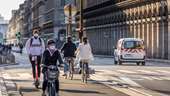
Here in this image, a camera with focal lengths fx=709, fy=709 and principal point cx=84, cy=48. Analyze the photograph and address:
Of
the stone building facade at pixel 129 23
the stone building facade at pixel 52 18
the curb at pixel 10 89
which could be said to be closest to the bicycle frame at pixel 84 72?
the curb at pixel 10 89

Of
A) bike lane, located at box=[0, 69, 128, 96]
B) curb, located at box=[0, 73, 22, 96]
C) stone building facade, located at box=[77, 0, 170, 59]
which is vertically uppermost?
stone building facade, located at box=[77, 0, 170, 59]

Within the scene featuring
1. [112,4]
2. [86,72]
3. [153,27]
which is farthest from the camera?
[112,4]

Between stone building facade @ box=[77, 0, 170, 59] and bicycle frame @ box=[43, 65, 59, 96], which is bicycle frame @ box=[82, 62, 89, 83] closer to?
bicycle frame @ box=[43, 65, 59, 96]

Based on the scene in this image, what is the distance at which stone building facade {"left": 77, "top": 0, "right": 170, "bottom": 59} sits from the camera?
6800 centimetres

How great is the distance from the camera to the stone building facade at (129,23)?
223ft

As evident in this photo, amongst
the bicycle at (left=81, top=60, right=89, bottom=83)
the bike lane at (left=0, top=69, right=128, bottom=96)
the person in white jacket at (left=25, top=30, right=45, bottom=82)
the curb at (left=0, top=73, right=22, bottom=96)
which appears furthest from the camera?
the bicycle at (left=81, top=60, right=89, bottom=83)

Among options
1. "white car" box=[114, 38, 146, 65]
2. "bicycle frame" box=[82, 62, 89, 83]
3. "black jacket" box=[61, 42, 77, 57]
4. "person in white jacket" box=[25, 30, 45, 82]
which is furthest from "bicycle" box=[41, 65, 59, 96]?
"white car" box=[114, 38, 146, 65]

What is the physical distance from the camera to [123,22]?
289ft

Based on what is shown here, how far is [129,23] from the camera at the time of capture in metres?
84.2

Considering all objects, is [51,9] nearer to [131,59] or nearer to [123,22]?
[123,22]

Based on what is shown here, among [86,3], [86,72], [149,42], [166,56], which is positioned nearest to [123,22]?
[149,42]

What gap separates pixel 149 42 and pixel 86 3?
53.8 metres

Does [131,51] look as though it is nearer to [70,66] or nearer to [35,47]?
[70,66]

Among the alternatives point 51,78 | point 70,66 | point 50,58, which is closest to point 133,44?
point 70,66
